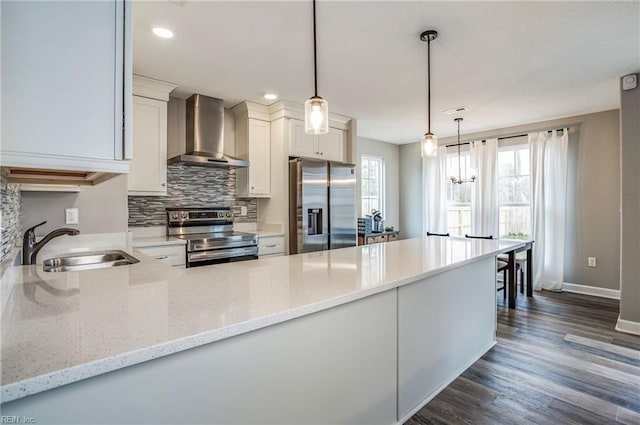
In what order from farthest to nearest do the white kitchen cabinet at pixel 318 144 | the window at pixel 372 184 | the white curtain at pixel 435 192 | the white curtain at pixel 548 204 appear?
the window at pixel 372 184 → the white curtain at pixel 435 192 → the white curtain at pixel 548 204 → the white kitchen cabinet at pixel 318 144

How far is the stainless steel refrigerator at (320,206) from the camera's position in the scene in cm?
377

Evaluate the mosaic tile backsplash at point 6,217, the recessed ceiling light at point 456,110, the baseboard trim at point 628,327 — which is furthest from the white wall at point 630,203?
the mosaic tile backsplash at point 6,217

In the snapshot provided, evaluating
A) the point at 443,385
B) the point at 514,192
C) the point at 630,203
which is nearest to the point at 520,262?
the point at 514,192

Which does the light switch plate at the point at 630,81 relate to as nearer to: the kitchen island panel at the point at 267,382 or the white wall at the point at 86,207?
the kitchen island panel at the point at 267,382

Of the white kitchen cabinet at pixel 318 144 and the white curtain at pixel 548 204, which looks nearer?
the white kitchen cabinet at pixel 318 144

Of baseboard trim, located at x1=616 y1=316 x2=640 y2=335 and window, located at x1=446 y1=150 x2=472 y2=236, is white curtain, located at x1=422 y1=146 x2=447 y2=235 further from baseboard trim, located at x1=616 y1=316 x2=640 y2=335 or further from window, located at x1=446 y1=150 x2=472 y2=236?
baseboard trim, located at x1=616 y1=316 x2=640 y2=335

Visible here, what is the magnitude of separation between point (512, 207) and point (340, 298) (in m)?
4.84

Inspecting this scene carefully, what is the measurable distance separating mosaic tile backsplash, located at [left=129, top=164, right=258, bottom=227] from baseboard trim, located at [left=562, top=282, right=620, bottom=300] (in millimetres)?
4363

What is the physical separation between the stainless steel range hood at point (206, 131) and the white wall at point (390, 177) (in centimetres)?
296

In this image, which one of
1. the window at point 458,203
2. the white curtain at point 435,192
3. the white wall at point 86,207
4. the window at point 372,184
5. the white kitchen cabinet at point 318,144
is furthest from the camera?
the window at point 372,184

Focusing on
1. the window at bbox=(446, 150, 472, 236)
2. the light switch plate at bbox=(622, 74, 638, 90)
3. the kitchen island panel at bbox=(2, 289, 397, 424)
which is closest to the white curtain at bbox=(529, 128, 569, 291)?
the window at bbox=(446, 150, 472, 236)

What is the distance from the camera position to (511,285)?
151 inches

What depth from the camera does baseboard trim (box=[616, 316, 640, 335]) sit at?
3.06 m

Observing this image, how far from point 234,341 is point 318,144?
3434 mm
